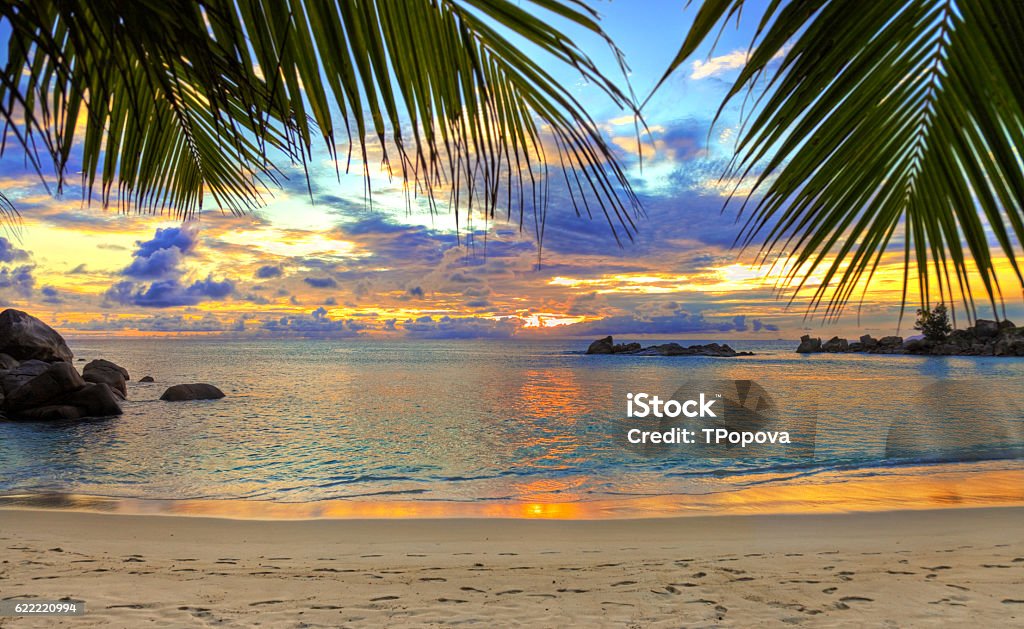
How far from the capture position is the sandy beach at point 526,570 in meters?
5.33

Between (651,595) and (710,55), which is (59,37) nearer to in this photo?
(710,55)

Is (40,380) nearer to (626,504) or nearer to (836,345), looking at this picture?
(626,504)

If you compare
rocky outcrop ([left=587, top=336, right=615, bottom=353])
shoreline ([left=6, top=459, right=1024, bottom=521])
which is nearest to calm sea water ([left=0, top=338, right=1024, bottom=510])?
shoreline ([left=6, top=459, right=1024, bottom=521])

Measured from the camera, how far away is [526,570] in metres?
7.00

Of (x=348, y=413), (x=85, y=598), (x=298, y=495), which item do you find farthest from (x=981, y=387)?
(x=85, y=598)

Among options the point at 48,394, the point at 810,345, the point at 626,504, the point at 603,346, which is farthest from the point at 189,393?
the point at 810,345

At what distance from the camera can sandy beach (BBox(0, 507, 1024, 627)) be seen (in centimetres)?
533

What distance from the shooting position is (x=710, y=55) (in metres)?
0.98

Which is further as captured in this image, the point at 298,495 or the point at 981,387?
the point at 981,387

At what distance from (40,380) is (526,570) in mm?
22215

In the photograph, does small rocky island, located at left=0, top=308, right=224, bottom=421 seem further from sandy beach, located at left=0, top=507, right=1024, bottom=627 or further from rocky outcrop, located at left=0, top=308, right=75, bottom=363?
sandy beach, located at left=0, top=507, right=1024, bottom=627

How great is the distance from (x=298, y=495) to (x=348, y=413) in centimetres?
1567

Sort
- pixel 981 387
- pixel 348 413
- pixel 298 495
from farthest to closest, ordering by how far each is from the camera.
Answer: pixel 981 387
pixel 348 413
pixel 298 495

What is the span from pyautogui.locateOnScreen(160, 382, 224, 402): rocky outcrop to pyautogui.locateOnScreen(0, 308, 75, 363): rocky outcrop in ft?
A: 15.3
